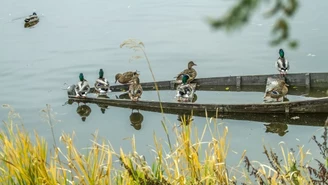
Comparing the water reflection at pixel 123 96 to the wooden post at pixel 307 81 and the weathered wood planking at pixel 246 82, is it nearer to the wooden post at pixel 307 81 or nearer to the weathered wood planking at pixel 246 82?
the weathered wood planking at pixel 246 82

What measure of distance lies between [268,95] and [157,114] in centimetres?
229

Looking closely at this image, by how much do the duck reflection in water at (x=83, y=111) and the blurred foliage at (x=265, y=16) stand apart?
772cm

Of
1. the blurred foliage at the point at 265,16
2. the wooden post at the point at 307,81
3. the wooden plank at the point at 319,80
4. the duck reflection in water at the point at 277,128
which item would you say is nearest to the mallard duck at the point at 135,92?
the duck reflection in water at the point at 277,128

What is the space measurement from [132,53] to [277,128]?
26.4 ft

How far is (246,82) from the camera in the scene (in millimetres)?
11539

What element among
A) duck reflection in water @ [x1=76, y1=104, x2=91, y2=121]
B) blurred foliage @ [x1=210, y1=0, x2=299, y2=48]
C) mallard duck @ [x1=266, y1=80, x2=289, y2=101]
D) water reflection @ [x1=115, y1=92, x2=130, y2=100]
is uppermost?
blurred foliage @ [x1=210, y1=0, x2=299, y2=48]

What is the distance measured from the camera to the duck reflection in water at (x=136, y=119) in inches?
384

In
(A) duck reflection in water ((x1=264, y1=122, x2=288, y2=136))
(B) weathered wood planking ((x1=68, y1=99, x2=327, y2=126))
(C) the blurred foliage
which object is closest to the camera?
(C) the blurred foliage

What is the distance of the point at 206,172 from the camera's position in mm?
3672

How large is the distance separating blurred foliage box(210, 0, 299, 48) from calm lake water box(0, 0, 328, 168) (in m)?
3.34

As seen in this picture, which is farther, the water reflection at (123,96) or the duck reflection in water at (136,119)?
the water reflection at (123,96)

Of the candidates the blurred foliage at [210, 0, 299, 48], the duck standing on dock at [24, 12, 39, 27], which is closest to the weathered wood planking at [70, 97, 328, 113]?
the blurred foliage at [210, 0, 299, 48]

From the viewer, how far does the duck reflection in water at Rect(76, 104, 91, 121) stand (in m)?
10.6

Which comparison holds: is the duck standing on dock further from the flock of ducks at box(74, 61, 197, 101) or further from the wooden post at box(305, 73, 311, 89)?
the wooden post at box(305, 73, 311, 89)
